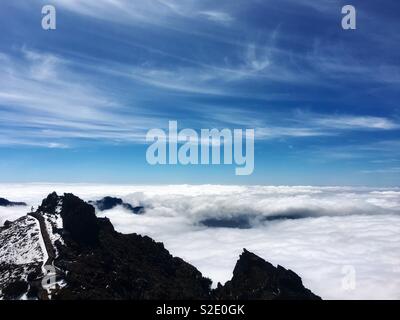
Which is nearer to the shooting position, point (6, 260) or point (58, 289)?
point (58, 289)
